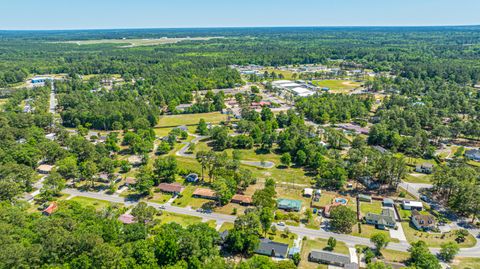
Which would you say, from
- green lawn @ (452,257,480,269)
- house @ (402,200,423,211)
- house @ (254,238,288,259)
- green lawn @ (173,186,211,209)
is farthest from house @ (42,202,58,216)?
green lawn @ (452,257,480,269)

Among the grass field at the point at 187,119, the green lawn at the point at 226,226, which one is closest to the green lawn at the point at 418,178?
the green lawn at the point at 226,226

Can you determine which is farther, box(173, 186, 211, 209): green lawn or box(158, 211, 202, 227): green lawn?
box(173, 186, 211, 209): green lawn

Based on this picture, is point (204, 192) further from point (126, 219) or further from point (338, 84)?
point (338, 84)

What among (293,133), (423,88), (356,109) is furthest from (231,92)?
(423,88)

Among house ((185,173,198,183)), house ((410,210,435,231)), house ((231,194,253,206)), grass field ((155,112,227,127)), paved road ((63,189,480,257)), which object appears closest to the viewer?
paved road ((63,189,480,257))

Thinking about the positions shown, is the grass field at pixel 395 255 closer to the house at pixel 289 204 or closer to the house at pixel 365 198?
the house at pixel 365 198

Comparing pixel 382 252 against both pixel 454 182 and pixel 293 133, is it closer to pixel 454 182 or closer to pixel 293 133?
pixel 454 182

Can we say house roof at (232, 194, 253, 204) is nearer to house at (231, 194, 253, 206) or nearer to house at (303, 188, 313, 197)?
house at (231, 194, 253, 206)
